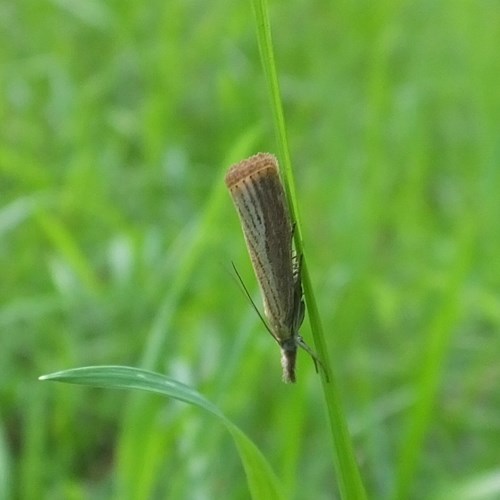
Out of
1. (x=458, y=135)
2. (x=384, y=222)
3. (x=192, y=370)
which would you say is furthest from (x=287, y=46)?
(x=192, y=370)

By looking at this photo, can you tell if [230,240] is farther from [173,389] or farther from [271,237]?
[173,389]

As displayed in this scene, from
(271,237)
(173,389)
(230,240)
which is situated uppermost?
(230,240)

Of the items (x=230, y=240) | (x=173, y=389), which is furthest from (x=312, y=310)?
(x=230, y=240)

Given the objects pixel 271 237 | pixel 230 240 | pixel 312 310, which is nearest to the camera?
pixel 312 310

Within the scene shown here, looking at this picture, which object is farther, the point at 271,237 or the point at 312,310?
the point at 271,237

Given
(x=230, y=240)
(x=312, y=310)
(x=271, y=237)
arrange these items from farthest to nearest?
(x=230, y=240), (x=271, y=237), (x=312, y=310)

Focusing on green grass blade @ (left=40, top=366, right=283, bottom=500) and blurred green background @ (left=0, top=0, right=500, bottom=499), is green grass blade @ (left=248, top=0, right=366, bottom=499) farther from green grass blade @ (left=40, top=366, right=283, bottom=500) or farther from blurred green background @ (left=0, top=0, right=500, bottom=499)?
blurred green background @ (left=0, top=0, right=500, bottom=499)
